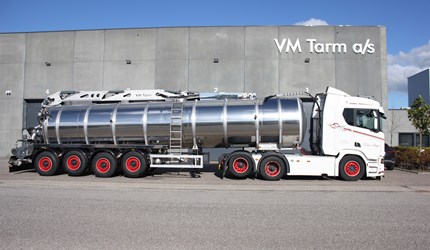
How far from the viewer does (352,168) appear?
13.5 meters

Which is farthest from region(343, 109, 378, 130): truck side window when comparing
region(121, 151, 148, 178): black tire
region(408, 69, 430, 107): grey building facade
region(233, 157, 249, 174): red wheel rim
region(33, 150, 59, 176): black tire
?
region(408, 69, 430, 107): grey building facade

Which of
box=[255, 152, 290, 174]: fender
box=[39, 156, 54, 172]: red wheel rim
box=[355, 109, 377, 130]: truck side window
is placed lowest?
box=[39, 156, 54, 172]: red wheel rim

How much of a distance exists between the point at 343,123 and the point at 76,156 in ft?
35.3

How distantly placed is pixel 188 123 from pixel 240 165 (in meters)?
2.61

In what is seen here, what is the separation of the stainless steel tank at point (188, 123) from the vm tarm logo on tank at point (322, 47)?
10.4m

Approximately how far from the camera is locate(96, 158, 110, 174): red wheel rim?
1422 cm

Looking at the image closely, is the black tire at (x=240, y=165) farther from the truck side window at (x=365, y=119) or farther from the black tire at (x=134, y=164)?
the truck side window at (x=365, y=119)

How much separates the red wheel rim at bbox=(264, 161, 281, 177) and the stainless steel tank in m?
0.90

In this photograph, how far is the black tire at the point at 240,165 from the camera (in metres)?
13.4

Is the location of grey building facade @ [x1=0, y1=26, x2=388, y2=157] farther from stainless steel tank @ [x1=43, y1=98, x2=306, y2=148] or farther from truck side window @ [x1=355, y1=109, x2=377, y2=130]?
Answer: truck side window @ [x1=355, y1=109, x2=377, y2=130]

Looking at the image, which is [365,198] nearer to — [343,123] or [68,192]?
[343,123]

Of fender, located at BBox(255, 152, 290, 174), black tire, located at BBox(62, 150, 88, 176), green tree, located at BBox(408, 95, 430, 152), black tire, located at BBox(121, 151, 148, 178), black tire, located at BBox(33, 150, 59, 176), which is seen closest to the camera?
fender, located at BBox(255, 152, 290, 174)

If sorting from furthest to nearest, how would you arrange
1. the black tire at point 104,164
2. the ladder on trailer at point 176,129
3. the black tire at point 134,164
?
the black tire at point 104,164, the black tire at point 134,164, the ladder on trailer at point 176,129

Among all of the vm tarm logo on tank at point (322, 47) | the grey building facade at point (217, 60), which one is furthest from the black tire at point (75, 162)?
the vm tarm logo on tank at point (322, 47)
